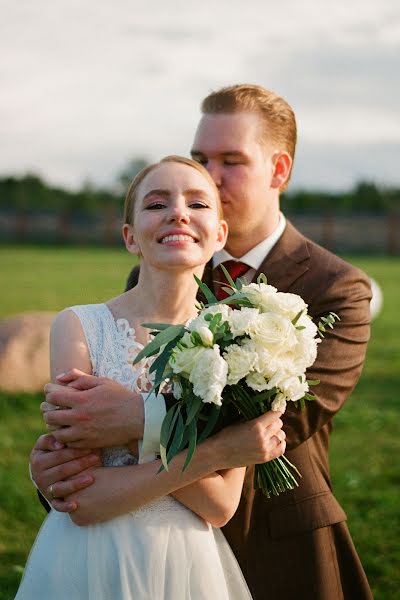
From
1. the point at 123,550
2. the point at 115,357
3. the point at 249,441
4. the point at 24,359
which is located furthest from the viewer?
the point at 24,359

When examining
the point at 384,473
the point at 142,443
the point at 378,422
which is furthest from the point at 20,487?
the point at 142,443

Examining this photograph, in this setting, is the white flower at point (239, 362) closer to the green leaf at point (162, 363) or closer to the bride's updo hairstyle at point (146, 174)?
the green leaf at point (162, 363)

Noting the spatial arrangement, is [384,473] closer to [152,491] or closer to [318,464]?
[318,464]

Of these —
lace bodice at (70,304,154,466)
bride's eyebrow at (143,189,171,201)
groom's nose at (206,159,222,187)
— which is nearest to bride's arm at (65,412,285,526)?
lace bodice at (70,304,154,466)

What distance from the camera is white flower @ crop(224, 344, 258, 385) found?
2.65 meters

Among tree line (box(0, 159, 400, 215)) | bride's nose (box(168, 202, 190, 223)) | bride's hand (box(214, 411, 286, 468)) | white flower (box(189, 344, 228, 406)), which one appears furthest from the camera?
tree line (box(0, 159, 400, 215))

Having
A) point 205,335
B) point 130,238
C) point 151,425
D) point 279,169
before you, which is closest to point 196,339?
point 205,335

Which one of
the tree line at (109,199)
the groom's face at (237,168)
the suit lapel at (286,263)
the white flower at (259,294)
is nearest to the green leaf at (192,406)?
the white flower at (259,294)

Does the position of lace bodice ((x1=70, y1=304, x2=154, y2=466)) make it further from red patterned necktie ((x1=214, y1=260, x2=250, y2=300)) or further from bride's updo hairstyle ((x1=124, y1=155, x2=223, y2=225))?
red patterned necktie ((x1=214, y1=260, x2=250, y2=300))

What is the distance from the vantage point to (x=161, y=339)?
271cm

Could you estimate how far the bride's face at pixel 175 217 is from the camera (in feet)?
10.1

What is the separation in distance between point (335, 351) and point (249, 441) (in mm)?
831

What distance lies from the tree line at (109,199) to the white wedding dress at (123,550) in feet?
143

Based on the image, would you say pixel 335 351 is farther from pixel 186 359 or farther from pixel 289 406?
pixel 186 359
